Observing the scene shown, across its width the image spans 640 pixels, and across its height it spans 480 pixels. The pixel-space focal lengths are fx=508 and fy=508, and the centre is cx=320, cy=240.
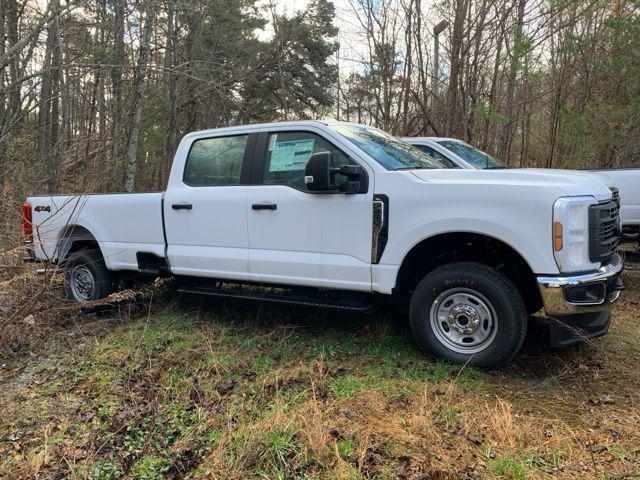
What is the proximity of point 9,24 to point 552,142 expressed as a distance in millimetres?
12984

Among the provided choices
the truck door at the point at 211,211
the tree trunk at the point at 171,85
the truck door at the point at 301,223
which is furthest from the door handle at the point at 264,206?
the tree trunk at the point at 171,85

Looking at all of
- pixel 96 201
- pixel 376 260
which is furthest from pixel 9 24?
pixel 376 260

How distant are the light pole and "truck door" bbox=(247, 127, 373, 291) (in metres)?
7.80

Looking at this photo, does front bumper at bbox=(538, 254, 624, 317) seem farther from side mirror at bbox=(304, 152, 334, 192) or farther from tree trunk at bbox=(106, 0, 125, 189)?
tree trunk at bbox=(106, 0, 125, 189)

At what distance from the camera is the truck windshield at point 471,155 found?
7562 millimetres

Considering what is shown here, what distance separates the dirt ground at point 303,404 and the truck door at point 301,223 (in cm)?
72

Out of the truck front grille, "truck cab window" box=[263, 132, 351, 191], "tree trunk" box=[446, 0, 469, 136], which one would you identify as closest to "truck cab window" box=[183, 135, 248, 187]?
"truck cab window" box=[263, 132, 351, 191]

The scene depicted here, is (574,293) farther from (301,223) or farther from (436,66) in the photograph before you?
(436,66)

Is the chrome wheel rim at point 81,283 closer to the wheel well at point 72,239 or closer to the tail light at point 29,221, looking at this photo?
the wheel well at point 72,239

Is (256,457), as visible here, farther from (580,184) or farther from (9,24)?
(9,24)

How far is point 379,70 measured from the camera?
41.8 ft

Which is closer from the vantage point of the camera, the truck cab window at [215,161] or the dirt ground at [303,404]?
the dirt ground at [303,404]

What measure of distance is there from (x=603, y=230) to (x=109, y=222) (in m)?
4.97

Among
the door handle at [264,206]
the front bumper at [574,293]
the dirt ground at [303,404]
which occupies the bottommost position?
the dirt ground at [303,404]
